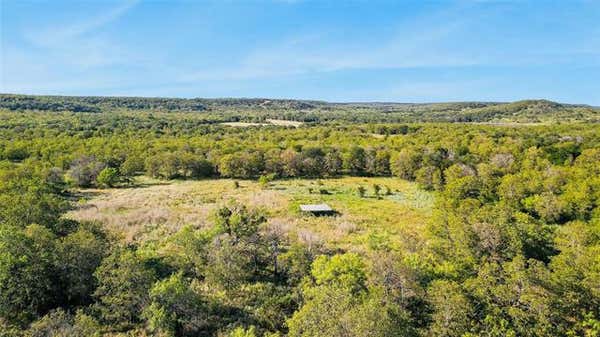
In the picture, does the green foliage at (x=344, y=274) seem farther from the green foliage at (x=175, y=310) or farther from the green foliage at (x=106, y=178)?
the green foliage at (x=106, y=178)

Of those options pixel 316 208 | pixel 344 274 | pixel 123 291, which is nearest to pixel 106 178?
pixel 316 208

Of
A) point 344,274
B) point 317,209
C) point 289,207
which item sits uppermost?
point 344,274

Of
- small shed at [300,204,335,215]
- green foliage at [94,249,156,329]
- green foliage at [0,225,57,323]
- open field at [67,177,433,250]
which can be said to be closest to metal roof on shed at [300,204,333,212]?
small shed at [300,204,335,215]

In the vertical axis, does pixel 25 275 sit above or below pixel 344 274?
below

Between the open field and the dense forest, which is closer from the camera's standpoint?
the dense forest

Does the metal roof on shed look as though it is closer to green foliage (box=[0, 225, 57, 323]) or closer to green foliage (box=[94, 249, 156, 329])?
green foliage (box=[94, 249, 156, 329])

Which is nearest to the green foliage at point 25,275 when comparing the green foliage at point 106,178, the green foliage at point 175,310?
the green foliage at point 175,310

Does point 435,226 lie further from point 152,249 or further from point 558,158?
point 558,158

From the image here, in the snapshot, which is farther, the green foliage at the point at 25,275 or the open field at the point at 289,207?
the open field at the point at 289,207

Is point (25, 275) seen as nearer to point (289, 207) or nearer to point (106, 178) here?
point (289, 207)
